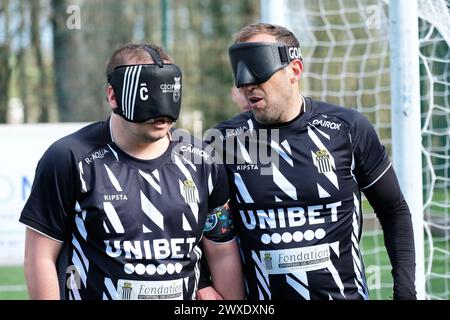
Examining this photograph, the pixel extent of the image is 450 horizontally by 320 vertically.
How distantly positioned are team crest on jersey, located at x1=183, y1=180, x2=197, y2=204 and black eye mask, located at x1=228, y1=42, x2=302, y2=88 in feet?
1.68

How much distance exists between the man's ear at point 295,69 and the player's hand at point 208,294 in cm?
99

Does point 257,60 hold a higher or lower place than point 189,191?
higher

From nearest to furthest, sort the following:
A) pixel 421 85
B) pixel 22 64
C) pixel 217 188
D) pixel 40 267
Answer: pixel 40 267, pixel 217 188, pixel 421 85, pixel 22 64

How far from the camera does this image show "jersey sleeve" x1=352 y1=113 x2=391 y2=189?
368 centimetres

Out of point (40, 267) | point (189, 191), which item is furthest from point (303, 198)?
point (40, 267)

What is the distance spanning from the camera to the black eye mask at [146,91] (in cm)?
329

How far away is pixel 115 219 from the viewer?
3.29 metres

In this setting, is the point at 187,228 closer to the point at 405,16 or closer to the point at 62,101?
the point at 405,16

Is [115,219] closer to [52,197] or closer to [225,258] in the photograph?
[52,197]

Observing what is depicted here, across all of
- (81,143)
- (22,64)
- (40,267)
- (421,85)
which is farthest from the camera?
(22,64)

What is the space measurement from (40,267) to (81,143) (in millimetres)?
525

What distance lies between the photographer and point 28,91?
15203 mm

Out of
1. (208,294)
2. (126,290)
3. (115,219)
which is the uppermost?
(115,219)

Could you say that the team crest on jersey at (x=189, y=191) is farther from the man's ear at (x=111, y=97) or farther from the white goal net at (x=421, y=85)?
the white goal net at (x=421, y=85)
